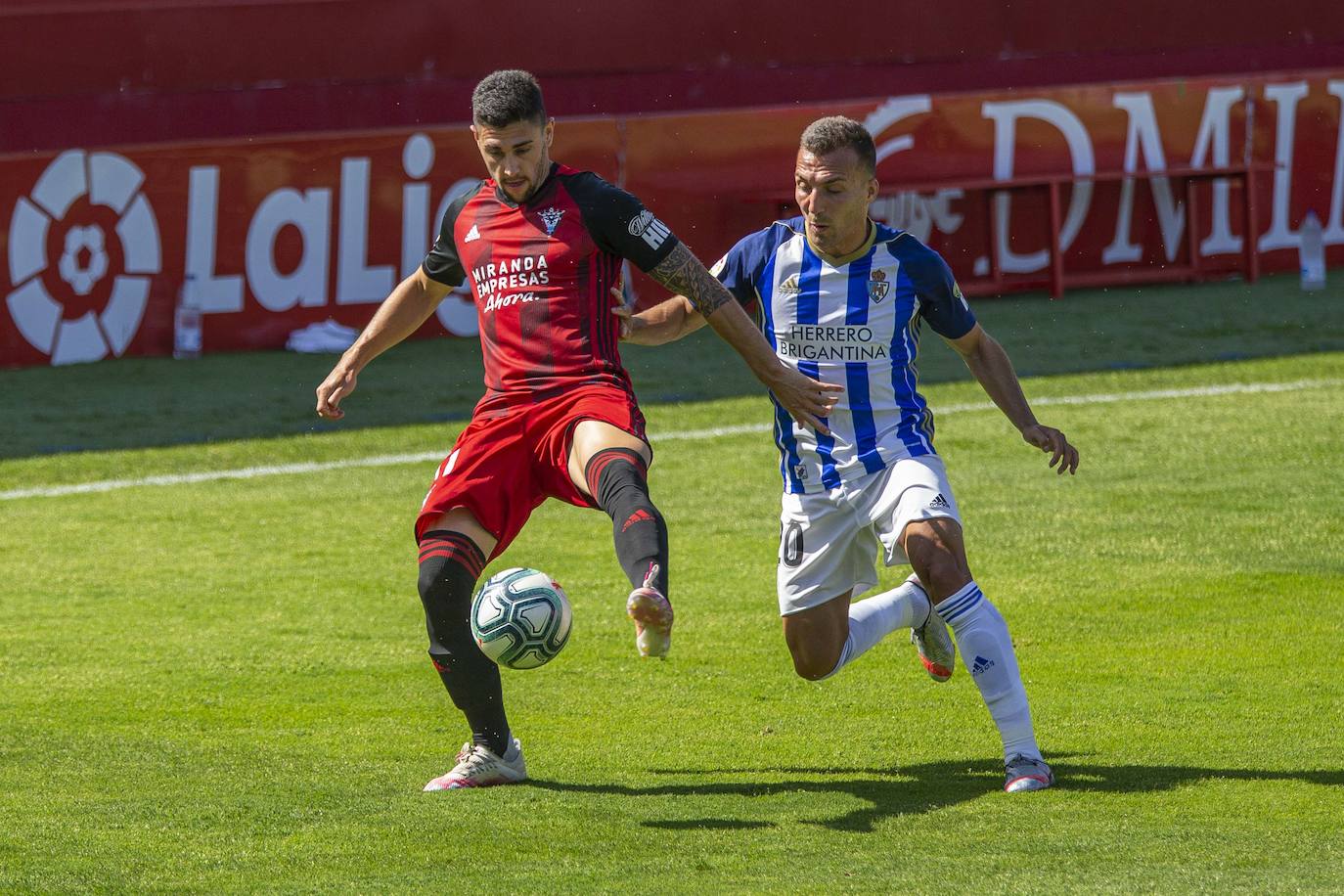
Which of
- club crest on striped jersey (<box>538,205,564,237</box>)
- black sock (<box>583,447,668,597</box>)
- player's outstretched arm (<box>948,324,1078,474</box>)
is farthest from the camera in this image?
club crest on striped jersey (<box>538,205,564,237</box>)

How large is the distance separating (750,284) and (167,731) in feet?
7.93

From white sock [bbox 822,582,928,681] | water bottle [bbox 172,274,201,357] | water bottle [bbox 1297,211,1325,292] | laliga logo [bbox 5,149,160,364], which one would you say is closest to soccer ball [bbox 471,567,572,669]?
white sock [bbox 822,582,928,681]

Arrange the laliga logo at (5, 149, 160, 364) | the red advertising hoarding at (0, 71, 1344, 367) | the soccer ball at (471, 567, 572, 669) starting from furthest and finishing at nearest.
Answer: the red advertising hoarding at (0, 71, 1344, 367) → the laliga logo at (5, 149, 160, 364) → the soccer ball at (471, 567, 572, 669)

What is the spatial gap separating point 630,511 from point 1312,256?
13502mm

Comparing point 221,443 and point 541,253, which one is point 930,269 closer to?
point 541,253

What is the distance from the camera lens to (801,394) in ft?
18.7

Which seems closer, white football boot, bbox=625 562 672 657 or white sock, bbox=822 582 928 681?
white football boot, bbox=625 562 672 657

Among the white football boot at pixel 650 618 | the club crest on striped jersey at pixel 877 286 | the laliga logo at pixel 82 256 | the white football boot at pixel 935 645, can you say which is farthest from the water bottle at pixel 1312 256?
the white football boot at pixel 650 618

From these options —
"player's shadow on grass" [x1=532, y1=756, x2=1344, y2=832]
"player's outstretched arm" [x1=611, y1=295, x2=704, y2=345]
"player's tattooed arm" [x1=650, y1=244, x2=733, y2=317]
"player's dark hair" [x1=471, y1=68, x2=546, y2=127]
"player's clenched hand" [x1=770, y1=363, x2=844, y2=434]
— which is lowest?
"player's shadow on grass" [x1=532, y1=756, x2=1344, y2=832]

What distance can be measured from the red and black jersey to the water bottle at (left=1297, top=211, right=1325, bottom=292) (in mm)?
12290

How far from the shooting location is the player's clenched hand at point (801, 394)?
5.68 metres

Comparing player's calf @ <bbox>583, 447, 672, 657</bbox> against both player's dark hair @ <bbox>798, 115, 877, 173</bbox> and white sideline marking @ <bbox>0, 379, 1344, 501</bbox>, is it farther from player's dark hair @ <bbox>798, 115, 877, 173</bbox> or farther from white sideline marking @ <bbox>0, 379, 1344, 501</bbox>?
white sideline marking @ <bbox>0, 379, 1344, 501</bbox>

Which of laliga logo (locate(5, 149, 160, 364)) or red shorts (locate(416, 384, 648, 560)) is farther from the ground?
laliga logo (locate(5, 149, 160, 364))

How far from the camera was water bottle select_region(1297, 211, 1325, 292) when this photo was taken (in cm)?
1720
